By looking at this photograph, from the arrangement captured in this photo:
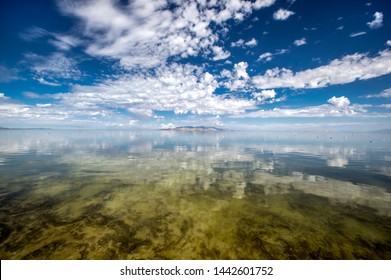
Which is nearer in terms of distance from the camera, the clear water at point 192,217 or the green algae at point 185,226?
the green algae at point 185,226

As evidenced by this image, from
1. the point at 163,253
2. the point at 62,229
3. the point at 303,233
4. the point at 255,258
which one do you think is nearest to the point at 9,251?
the point at 62,229

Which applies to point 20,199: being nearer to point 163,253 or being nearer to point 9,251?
point 9,251

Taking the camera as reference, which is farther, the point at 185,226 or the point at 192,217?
the point at 192,217

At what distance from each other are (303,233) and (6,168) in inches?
1754

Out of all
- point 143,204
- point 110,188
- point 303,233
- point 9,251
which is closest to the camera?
point 9,251

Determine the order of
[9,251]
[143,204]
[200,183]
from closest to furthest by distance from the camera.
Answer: [9,251]
[143,204]
[200,183]

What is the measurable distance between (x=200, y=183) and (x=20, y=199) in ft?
63.2

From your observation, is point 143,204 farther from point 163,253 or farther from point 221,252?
point 221,252

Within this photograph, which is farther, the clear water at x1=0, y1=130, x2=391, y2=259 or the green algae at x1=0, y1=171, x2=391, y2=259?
the clear water at x1=0, y1=130, x2=391, y2=259

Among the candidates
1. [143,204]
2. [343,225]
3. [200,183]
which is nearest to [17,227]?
[143,204]

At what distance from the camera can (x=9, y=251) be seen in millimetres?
11430

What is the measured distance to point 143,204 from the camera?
19156 mm

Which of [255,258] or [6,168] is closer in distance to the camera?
[255,258]
